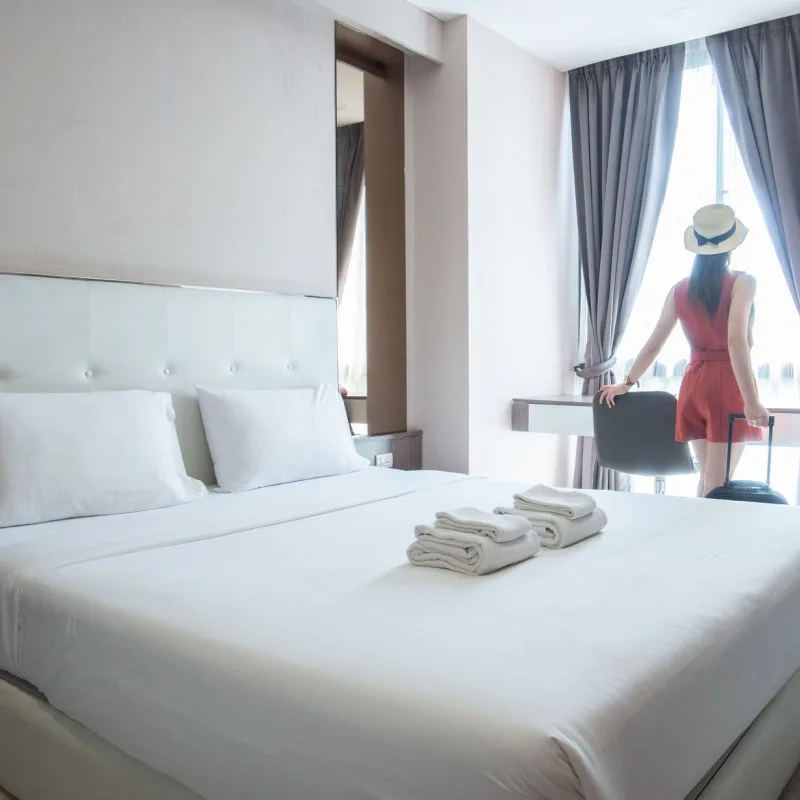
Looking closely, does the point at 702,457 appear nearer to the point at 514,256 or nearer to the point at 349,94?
the point at 514,256

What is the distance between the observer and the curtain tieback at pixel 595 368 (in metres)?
4.53

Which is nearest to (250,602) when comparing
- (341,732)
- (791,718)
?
(341,732)

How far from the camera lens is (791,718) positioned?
174 centimetres

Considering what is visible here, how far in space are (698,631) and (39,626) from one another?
1.29m

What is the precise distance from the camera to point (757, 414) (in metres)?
2.88

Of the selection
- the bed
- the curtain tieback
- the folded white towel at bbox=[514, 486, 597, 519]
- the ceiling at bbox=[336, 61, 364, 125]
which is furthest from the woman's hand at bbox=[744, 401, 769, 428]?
the ceiling at bbox=[336, 61, 364, 125]

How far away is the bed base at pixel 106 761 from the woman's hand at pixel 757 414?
4.17 ft

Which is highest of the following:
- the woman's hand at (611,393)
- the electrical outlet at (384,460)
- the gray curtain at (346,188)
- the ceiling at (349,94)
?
the ceiling at (349,94)

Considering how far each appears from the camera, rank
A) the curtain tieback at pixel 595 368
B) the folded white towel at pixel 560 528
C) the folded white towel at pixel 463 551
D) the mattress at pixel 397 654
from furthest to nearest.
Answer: the curtain tieback at pixel 595 368, the folded white towel at pixel 560 528, the folded white towel at pixel 463 551, the mattress at pixel 397 654

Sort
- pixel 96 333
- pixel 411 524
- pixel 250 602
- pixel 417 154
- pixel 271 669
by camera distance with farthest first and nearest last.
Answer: pixel 417 154 < pixel 96 333 < pixel 411 524 < pixel 250 602 < pixel 271 669

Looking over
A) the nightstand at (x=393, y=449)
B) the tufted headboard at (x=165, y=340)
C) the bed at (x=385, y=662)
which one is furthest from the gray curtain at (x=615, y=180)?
the bed at (x=385, y=662)

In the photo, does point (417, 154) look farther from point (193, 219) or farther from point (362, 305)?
point (193, 219)

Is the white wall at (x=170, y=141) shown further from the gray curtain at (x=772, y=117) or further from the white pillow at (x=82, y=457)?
the gray curtain at (x=772, y=117)

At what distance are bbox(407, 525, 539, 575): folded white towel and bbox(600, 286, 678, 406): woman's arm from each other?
1571 mm
